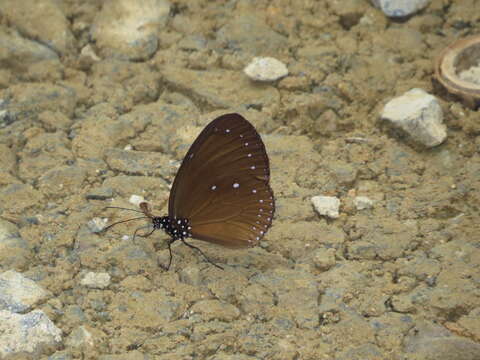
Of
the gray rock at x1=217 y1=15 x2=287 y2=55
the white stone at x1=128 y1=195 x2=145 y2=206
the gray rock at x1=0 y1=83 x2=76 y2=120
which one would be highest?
the gray rock at x1=217 y1=15 x2=287 y2=55

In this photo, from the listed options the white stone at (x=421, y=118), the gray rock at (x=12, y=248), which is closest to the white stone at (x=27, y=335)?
the gray rock at (x=12, y=248)

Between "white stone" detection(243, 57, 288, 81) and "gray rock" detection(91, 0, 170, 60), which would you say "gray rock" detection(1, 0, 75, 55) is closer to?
"gray rock" detection(91, 0, 170, 60)

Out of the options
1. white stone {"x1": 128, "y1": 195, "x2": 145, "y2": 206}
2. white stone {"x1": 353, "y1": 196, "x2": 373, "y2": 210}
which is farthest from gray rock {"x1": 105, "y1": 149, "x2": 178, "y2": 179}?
white stone {"x1": 353, "y1": 196, "x2": 373, "y2": 210}

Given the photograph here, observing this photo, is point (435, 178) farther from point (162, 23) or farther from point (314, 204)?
point (162, 23)

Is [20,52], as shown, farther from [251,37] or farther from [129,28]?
[251,37]

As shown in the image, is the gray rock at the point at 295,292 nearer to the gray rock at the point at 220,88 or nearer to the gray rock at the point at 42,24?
the gray rock at the point at 220,88

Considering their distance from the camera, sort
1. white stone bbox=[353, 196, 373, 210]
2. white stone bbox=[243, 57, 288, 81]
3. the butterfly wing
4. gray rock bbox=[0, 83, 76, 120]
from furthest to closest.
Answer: white stone bbox=[243, 57, 288, 81]
gray rock bbox=[0, 83, 76, 120]
white stone bbox=[353, 196, 373, 210]
the butterfly wing

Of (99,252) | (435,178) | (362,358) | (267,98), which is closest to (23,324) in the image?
(99,252)

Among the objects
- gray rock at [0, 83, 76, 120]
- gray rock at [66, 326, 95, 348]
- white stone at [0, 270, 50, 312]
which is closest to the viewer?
gray rock at [66, 326, 95, 348]
